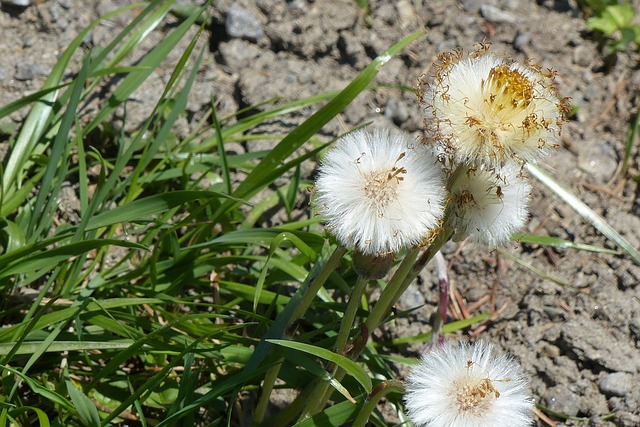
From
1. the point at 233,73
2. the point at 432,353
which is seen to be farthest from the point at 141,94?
the point at 432,353

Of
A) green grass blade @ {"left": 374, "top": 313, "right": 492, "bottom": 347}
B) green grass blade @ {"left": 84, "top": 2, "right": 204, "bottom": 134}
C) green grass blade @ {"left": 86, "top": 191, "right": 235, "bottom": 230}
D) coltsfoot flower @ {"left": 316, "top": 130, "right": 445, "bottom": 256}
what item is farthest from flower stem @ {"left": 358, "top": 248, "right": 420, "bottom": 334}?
green grass blade @ {"left": 84, "top": 2, "right": 204, "bottom": 134}

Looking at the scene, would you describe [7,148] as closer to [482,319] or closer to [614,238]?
[482,319]

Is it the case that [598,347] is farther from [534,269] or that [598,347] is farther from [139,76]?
[139,76]

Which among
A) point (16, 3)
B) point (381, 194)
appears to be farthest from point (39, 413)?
point (16, 3)

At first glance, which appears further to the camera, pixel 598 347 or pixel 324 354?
pixel 598 347

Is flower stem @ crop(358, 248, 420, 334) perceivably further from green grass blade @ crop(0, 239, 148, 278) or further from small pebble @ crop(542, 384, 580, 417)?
small pebble @ crop(542, 384, 580, 417)
